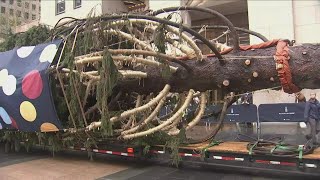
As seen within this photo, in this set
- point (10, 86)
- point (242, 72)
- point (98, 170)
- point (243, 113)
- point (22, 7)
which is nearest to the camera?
point (242, 72)

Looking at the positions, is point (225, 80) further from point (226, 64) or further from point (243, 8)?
point (243, 8)

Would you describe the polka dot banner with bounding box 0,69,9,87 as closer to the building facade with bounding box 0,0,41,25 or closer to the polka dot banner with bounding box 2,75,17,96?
the polka dot banner with bounding box 2,75,17,96

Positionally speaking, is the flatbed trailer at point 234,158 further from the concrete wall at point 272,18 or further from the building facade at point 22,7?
the building facade at point 22,7

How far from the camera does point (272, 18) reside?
1830cm

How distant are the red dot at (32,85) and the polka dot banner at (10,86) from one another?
0.40 metres

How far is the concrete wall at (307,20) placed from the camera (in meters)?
17.5

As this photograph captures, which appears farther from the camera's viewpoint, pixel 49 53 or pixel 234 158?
pixel 49 53

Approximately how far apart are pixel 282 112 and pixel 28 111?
28.6ft

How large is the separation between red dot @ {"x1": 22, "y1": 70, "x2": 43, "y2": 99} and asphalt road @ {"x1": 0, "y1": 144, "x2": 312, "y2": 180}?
172 cm

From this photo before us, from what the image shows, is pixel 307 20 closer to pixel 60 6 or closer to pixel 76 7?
pixel 76 7

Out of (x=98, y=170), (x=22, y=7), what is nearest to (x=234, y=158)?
(x=98, y=170)

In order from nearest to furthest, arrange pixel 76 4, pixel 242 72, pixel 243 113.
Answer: pixel 242 72, pixel 243 113, pixel 76 4

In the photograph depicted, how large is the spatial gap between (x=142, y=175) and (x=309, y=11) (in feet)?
43.7

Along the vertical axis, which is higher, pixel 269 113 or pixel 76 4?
pixel 76 4
